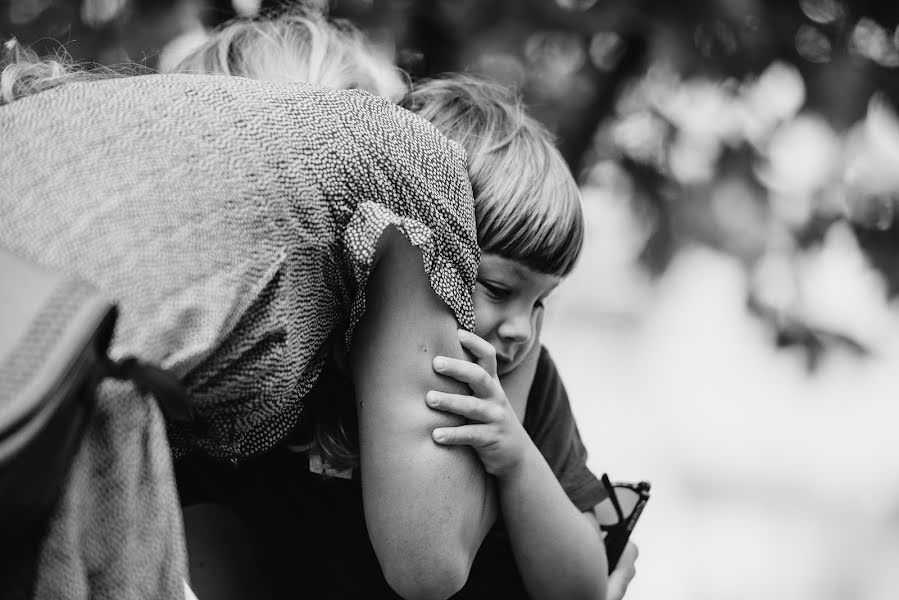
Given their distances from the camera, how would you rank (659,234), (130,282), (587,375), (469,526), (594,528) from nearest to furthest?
1. (130,282)
2. (469,526)
3. (594,528)
4. (659,234)
5. (587,375)

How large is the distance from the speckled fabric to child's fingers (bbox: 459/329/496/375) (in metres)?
0.03

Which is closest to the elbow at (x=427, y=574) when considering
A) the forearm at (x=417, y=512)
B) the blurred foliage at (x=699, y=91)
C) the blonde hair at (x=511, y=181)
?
the forearm at (x=417, y=512)

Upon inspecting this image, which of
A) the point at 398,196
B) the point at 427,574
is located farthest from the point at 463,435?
the point at 398,196

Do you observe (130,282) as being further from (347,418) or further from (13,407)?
(347,418)

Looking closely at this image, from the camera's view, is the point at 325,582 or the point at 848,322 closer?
the point at 325,582

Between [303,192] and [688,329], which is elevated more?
[303,192]

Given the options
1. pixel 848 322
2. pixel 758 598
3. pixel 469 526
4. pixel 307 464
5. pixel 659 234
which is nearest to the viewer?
pixel 469 526

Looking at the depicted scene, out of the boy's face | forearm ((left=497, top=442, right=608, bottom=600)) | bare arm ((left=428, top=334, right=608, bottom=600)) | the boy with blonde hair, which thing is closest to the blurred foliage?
the boy with blonde hair

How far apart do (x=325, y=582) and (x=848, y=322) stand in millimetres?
1822

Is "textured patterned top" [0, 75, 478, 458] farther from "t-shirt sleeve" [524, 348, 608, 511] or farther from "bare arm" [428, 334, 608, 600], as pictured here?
"t-shirt sleeve" [524, 348, 608, 511]

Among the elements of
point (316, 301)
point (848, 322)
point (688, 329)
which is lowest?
point (688, 329)

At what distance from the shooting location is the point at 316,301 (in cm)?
85

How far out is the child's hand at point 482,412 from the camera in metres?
0.94

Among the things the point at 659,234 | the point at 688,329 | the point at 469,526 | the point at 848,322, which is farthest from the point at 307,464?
the point at 688,329
